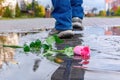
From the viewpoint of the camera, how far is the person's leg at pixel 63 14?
13.0 feet

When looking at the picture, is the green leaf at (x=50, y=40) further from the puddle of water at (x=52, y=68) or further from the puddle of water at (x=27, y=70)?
the puddle of water at (x=27, y=70)

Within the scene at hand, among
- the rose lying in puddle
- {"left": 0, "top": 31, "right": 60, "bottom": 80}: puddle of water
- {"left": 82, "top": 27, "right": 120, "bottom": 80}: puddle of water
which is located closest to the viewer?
{"left": 0, "top": 31, "right": 60, "bottom": 80}: puddle of water

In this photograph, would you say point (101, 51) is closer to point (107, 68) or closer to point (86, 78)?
point (107, 68)

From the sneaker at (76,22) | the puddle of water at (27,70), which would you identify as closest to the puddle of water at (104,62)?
the puddle of water at (27,70)

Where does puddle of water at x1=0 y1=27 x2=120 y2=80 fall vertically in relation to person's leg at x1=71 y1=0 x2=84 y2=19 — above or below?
below

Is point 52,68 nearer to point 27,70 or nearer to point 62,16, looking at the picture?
point 27,70

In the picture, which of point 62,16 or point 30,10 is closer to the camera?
point 62,16

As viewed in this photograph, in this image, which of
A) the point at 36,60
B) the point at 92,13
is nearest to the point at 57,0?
the point at 36,60

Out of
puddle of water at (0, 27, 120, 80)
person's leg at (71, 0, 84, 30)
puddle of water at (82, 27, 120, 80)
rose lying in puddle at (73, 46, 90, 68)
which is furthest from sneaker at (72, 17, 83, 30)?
rose lying in puddle at (73, 46, 90, 68)

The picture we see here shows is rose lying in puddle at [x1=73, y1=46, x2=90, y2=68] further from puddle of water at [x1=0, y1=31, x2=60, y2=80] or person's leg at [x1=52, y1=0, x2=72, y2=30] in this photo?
person's leg at [x1=52, y1=0, x2=72, y2=30]

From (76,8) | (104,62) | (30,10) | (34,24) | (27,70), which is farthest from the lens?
(30,10)

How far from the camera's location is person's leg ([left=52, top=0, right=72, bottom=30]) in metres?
3.96

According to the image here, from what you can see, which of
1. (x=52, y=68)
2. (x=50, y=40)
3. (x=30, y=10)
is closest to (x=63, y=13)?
(x=50, y=40)

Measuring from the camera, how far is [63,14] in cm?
401
